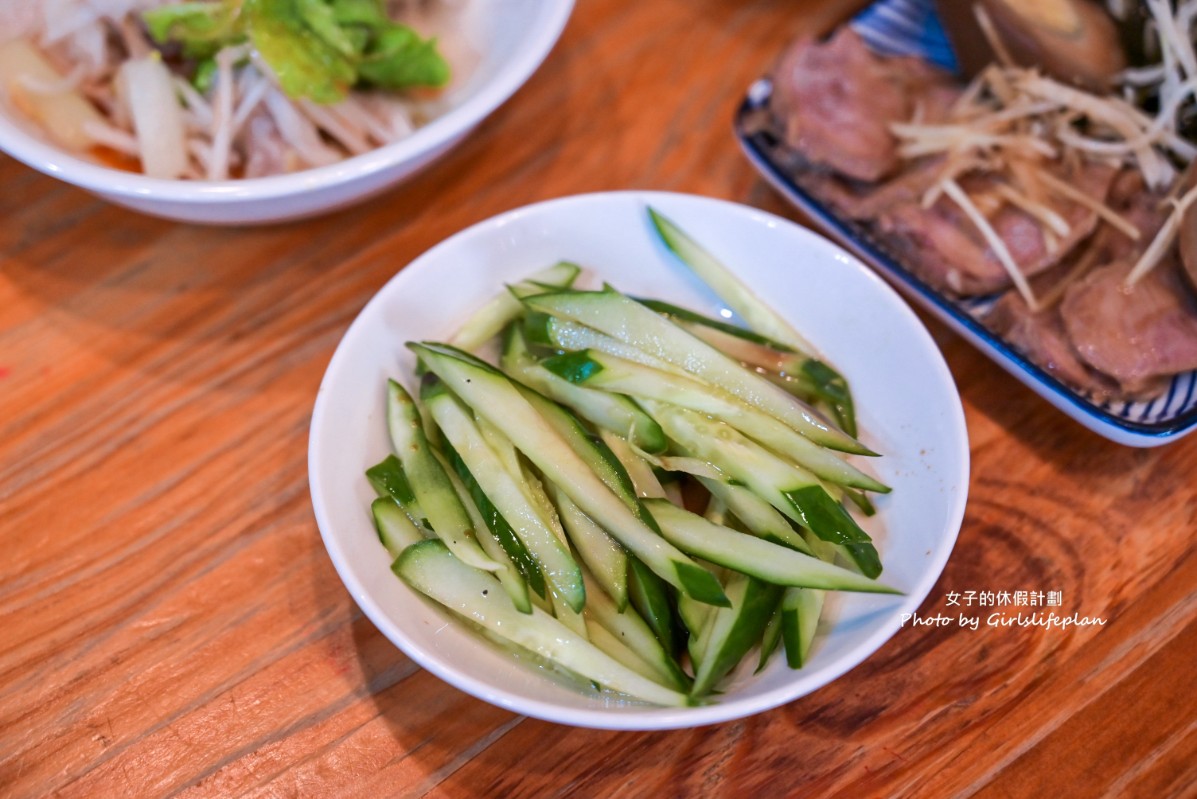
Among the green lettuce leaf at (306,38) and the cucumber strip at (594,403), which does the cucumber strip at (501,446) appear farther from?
the green lettuce leaf at (306,38)

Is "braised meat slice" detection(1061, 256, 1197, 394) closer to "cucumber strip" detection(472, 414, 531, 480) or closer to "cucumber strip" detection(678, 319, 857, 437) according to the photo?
"cucumber strip" detection(678, 319, 857, 437)

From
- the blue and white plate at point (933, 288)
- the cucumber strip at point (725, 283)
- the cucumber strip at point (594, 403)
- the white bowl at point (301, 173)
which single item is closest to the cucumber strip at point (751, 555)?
the cucumber strip at point (594, 403)

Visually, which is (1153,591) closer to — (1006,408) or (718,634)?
(1006,408)

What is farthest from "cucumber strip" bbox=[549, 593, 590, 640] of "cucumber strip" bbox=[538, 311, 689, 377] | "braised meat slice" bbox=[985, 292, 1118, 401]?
"braised meat slice" bbox=[985, 292, 1118, 401]

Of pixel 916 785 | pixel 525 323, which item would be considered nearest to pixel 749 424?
pixel 525 323

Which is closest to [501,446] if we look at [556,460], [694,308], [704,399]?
[556,460]

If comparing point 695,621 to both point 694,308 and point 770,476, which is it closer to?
point 770,476
